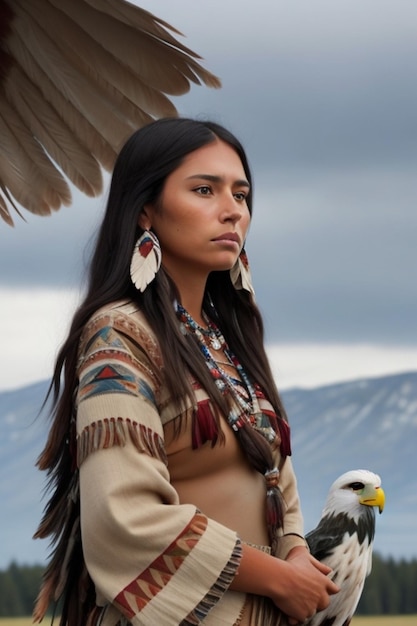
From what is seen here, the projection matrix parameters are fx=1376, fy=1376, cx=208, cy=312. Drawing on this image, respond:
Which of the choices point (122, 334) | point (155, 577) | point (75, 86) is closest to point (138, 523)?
point (155, 577)

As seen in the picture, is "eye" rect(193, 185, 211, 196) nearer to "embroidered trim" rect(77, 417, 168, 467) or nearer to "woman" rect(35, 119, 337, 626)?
"woman" rect(35, 119, 337, 626)

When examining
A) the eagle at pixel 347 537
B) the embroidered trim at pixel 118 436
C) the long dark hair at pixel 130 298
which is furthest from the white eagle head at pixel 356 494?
the embroidered trim at pixel 118 436

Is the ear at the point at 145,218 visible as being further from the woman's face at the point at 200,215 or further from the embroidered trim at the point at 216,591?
the embroidered trim at the point at 216,591

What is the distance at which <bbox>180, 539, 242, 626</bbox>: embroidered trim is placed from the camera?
89.0 inches

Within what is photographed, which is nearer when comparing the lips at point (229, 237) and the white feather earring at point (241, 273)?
the lips at point (229, 237)

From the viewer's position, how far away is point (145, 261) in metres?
2.38

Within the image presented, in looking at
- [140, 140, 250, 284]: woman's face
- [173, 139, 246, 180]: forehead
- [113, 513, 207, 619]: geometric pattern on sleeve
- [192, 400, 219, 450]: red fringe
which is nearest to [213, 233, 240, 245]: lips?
[140, 140, 250, 284]: woman's face

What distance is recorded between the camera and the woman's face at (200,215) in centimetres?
241

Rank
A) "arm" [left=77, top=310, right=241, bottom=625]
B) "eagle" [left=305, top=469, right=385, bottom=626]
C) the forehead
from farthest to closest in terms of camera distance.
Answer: "eagle" [left=305, top=469, right=385, bottom=626] < the forehead < "arm" [left=77, top=310, right=241, bottom=625]

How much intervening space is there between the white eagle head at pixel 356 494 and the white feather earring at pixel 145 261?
31.0 inches

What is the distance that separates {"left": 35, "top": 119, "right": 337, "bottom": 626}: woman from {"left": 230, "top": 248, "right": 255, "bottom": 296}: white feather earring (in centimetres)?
1

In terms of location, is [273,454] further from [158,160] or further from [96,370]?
[158,160]

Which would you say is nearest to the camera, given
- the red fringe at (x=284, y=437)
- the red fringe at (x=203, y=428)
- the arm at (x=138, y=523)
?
the arm at (x=138, y=523)

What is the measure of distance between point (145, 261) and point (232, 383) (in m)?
0.29
